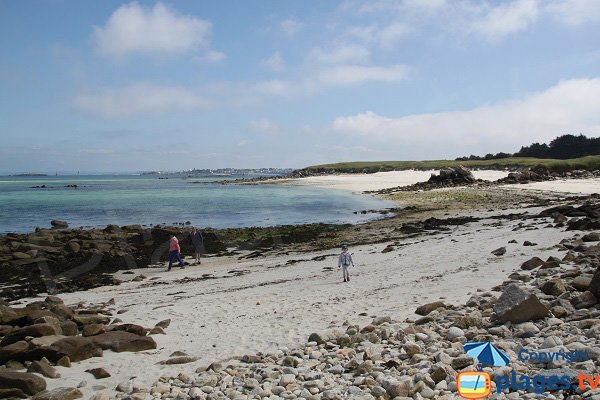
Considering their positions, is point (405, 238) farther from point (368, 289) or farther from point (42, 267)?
point (42, 267)

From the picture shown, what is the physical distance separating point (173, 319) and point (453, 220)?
2003 centimetres

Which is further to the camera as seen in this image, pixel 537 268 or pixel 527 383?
pixel 537 268

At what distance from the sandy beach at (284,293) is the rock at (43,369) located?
147mm

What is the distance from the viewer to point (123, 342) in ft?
28.0

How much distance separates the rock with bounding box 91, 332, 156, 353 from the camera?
27.6 ft

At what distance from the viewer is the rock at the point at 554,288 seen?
27.6 feet

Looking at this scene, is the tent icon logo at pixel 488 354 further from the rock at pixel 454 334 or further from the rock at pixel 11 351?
the rock at pixel 11 351

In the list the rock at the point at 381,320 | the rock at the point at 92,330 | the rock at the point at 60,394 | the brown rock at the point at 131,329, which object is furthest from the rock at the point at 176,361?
the rock at the point at 381,320

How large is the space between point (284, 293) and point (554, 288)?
21.9 ft

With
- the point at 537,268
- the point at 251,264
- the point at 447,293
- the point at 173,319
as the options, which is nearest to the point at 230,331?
the point at 173,319

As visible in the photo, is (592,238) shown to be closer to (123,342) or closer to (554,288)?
(554,288)

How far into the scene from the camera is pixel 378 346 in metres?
7.18

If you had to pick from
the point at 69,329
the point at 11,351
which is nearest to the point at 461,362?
the point at 11,351

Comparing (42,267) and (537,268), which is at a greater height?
(537,268)
